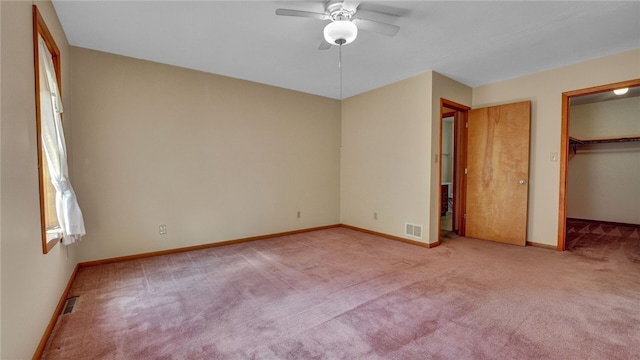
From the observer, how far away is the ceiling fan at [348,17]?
84.2 inches

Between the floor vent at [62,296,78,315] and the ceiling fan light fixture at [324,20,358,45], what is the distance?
302 centimetres

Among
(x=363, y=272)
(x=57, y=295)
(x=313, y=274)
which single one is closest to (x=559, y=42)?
(x=363, y=272)

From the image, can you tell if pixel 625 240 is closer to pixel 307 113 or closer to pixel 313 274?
pixel 313 274

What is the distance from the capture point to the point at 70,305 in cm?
222

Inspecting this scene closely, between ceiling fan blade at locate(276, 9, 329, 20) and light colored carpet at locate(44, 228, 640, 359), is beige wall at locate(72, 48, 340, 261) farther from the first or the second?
ceiling fan blade at locate(276, 9, 329, 20)

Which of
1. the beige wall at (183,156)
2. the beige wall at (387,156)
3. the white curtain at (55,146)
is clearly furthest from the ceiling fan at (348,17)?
the beige wall at (183,156)

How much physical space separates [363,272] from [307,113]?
9.95 ft

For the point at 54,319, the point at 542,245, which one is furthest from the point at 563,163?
the point at 54,319

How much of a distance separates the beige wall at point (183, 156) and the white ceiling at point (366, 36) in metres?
0.37

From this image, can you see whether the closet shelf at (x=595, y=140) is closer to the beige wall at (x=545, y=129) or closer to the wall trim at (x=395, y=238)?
the beige wall at (x=545, y=129)

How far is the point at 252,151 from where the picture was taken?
4.25 m

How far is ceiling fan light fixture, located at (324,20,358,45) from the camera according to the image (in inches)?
83.7

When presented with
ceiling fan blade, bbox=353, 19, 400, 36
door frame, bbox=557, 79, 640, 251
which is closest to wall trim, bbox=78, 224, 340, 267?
ceiling fan blade, bbox=353, 19, 400, 36

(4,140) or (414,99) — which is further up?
(414,99)
